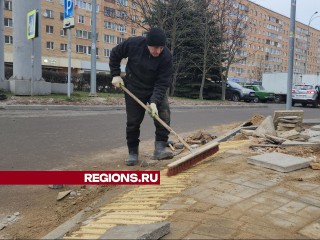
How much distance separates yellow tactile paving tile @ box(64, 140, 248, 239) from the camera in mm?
2875

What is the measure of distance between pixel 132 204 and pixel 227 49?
30394mm

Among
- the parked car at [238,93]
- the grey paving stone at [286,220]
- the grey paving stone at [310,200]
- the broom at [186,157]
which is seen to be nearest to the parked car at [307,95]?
the parked car at [238,93]

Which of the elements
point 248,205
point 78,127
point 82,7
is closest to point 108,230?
point 248,205

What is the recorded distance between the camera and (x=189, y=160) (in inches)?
181

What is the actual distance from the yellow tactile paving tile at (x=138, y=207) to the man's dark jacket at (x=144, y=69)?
1.38 metres

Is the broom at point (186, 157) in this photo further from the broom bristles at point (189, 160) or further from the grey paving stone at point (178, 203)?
the grey paving stone at point (178, 203)

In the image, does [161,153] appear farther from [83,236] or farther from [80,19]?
[80,19]

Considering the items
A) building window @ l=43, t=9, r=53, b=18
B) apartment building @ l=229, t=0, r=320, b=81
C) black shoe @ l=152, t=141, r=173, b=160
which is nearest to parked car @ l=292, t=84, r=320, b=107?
black shoe @ l=152, t=141, r=173, b=160

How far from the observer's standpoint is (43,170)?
5.14 m

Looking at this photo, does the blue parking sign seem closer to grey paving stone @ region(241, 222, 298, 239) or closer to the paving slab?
the paving slab

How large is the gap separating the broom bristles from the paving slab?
0.54m

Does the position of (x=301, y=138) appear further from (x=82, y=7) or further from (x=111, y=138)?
(x=82, y=7)

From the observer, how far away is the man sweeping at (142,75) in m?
5.09

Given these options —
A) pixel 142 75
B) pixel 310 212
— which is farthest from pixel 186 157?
pixel 310 212
